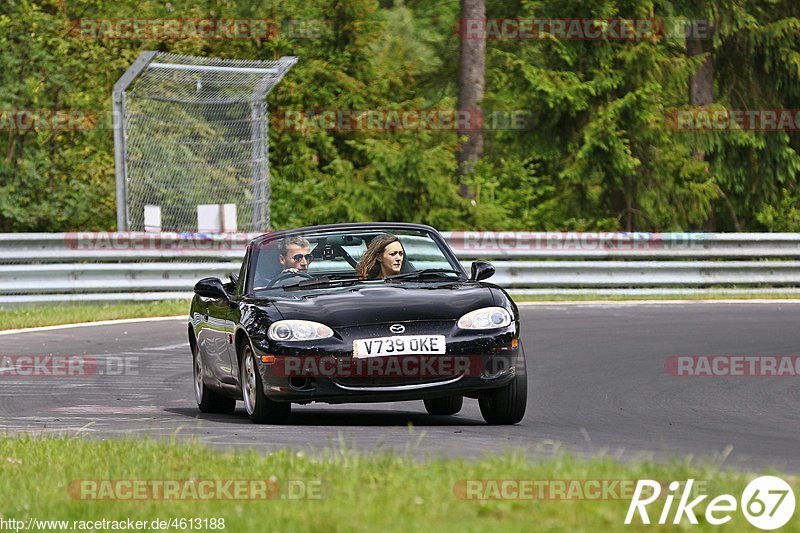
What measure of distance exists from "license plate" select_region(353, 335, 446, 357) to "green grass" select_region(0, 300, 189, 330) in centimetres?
1049

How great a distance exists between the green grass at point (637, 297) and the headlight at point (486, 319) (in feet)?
45.3

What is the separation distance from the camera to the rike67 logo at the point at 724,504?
5.72 metres

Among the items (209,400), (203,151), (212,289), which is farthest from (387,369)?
(203,151)

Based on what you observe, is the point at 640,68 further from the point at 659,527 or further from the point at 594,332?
the point at 659,527

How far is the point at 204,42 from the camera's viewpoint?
1431 inches

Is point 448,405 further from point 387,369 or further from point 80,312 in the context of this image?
point 80,312

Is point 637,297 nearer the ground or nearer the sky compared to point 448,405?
nearer the ground

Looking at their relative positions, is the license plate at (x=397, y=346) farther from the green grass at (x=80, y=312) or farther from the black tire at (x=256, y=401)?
the green grass at (x=80, y=312)

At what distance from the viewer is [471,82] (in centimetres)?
3094

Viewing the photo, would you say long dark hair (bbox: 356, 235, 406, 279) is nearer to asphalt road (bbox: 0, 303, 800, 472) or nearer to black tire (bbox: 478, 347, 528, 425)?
asphalt road (bbox: 0, 303, 800, 472)

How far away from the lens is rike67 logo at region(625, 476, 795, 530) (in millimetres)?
5719

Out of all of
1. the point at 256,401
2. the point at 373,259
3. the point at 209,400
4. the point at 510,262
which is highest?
the point at 373,259

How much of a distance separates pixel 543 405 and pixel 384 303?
2.09 meters

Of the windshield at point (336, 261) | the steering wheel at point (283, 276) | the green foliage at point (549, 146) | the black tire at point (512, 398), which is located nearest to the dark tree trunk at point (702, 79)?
the green foliage at point (549, 146)
